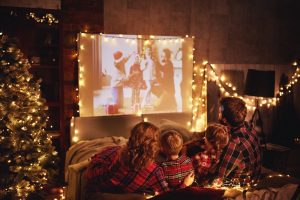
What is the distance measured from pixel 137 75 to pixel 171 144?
2529mm

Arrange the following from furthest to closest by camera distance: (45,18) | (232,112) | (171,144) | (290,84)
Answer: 1. (290,84)
2. (45,18)
3. (232,112)
4. (171,144)

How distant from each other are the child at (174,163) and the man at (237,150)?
344 millimetres

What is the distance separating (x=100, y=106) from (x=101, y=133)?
427 mm

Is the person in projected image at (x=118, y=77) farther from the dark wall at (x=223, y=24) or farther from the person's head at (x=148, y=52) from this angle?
the dark wall at (x=223, y=24)

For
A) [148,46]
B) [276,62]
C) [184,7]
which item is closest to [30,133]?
[148,46]

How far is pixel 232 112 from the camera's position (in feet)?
10.1

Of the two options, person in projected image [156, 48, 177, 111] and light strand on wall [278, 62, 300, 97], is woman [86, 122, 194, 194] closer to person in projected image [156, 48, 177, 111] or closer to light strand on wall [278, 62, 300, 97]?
person in projected image [156, 48, 177, 111]

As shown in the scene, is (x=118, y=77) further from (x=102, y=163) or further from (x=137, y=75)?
(x=102, y=163)

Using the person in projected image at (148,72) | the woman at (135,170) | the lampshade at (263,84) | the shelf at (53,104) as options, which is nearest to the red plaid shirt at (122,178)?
the woman at (135,170)

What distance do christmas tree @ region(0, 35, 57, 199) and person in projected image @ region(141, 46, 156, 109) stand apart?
185 centimetres

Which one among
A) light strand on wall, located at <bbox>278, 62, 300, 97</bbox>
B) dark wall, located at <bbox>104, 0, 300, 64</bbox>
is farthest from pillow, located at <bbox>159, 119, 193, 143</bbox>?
light strand on wall, located at <bbox>278, 62, 300, 97</bbox>

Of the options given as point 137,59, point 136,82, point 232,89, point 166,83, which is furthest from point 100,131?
point 232,89

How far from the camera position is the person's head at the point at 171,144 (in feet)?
9.25

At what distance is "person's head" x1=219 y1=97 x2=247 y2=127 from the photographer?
3.08m
